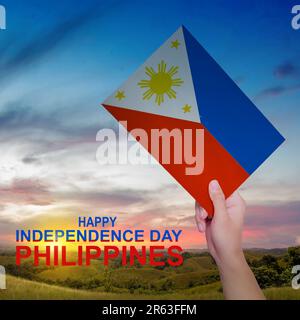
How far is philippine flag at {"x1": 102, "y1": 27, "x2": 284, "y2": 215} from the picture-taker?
12.8ft

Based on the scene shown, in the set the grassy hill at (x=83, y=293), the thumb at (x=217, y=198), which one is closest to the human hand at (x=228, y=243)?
the thumb at (x=217, y=198)

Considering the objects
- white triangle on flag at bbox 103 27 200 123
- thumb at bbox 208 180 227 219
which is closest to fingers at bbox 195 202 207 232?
thumb at bbox 208 180 227 219

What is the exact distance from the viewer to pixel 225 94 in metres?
4.00

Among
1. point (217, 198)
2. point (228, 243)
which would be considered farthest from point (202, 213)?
point (228, 243)

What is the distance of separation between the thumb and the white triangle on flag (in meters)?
0.52

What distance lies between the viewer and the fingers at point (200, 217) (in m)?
3.88

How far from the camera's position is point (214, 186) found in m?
3.85

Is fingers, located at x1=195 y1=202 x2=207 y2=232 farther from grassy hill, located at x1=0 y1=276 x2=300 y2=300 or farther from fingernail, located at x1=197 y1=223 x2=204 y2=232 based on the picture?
grassy hill, located at x1=0 y1=276 x2=300 y2=300

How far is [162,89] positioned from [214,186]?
34.8 inches

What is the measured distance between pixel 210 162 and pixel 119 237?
3.29 feet

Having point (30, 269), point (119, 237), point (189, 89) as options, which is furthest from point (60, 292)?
point (189, 89)

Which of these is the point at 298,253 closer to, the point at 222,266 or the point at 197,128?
the point at 222,266

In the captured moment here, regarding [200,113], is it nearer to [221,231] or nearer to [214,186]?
[214,186]

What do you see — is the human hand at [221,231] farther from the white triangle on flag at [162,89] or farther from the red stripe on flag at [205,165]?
the white triangle on flag at [162,89]
